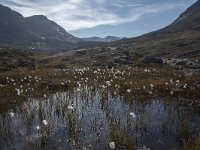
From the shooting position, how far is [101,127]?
43.6ft

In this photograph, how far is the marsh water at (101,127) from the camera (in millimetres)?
11391

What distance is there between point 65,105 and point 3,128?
12.5 ft

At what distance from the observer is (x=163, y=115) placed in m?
15.3

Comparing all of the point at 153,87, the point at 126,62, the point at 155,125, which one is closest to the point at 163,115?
the point at 155,125

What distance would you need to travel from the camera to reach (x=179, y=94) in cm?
1950

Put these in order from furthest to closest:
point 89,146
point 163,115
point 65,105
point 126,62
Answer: point 126,62 < point 65,105 < point 163,115 < point 89,146

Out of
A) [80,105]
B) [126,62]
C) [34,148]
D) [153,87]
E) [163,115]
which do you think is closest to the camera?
[34,148]

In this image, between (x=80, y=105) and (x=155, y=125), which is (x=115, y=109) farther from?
(x=155, y=125)

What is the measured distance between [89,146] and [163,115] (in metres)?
5.43

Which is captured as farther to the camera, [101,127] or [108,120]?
[108,120]

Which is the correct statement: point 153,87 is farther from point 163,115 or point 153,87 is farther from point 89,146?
point 89,146

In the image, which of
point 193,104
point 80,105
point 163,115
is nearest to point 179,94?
point 193,104

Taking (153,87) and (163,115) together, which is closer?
(163,115)

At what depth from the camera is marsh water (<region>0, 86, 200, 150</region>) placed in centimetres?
1139
